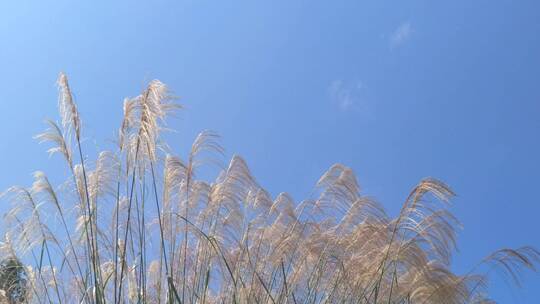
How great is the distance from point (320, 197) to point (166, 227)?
104 centimetres

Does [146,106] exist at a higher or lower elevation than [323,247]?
higher

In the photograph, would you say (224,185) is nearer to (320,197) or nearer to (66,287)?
(320,197)

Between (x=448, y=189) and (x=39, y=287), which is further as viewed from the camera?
(x=39, y=287)

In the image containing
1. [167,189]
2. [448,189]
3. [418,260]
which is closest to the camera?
[448,189]

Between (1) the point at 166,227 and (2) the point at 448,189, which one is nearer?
(2) the point at 448,189

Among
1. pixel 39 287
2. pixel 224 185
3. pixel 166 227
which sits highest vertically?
pixel 224 185

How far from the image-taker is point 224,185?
3553mm

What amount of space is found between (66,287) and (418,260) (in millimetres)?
2296

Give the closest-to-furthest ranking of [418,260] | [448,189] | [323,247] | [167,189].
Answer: [448,189]
[418,260]
[167,189]
[323,247]

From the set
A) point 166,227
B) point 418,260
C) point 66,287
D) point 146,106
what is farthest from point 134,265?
point 418,260

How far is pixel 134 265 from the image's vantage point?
11.2 feet

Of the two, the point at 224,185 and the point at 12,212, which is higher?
the point at 224,185

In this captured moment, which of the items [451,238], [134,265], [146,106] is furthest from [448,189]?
[134,265]

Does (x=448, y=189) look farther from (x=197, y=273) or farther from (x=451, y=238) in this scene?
(x=197, y=273)
